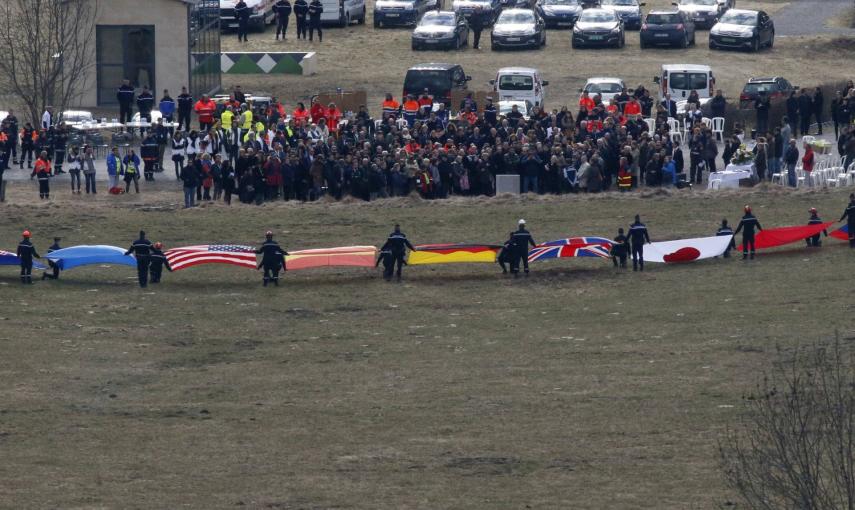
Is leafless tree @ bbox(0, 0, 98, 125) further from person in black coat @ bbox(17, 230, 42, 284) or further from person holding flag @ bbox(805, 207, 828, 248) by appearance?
person holding flag @ bbox(805, 207, 828, 248)

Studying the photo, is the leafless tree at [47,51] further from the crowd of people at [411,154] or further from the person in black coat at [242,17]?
the person in black coat at [242,17]

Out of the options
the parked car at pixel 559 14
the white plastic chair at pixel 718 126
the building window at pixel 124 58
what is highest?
the parked car at pixel 559 14

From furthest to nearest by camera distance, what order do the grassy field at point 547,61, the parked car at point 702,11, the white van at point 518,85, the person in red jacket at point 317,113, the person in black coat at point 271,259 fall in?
1. the parked car at point 702,11
2. the grassy field at point 547,61
3. the white van at point 518,85
4. the person in red jacket at point 317,113
5. the person in black coat at point 271,259

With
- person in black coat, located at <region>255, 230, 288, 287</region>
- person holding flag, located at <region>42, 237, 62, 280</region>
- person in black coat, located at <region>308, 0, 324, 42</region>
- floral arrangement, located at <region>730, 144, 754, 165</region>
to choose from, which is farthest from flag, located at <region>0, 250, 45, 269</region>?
person in black coat, located at <region>308, 0, 324, 42</region>

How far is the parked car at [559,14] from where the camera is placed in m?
70.1

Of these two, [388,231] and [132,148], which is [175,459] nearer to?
[388,231]

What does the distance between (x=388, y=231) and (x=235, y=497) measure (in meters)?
16.7

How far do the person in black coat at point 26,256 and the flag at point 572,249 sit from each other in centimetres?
1092

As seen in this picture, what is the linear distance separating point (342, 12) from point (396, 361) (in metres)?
37.7

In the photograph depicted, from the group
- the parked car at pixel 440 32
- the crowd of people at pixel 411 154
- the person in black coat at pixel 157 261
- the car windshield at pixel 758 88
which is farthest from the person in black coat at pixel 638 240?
the parked car at pixel 440 32

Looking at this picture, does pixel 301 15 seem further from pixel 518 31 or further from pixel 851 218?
pixel 851 218

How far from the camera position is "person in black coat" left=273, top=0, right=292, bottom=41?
6581cm

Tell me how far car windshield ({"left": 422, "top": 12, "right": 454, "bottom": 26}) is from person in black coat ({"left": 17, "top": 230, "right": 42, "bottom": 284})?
29.7 m

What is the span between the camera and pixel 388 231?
4256cm
